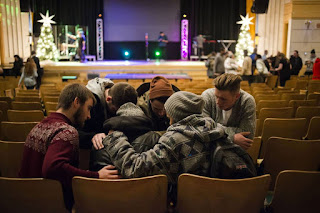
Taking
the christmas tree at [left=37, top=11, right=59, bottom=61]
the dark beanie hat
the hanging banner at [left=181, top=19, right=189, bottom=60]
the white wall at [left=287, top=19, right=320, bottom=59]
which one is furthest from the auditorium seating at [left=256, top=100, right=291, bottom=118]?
the hanging banner at [left=181, top=19, right=189, bottom=60]

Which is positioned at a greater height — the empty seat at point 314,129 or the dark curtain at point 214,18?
the dark curtain at point 214,18

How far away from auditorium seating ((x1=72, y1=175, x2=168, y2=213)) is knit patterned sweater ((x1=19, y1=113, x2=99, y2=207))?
11cm

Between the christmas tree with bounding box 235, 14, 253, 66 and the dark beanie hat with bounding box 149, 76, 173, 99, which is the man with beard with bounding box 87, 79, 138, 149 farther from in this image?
the christmas tree with bounding box 235, 14, 253, 66

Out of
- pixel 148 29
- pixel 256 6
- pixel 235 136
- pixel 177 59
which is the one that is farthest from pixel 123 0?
pixel 235 136

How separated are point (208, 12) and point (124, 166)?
19.1 metres

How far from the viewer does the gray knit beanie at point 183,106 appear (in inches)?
77.2

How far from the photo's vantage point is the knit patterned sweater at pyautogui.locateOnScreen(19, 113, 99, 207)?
192 cm

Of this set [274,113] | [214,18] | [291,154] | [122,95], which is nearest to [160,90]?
[122,95]

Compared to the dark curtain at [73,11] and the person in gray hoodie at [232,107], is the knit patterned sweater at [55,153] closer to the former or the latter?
the person in gray hoodie at [232,107]

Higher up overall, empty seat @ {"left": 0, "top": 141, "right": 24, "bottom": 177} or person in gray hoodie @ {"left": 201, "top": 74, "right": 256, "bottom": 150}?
person in gray hoodie @ {"left": 201, "top": 74, "right": 256, "bottom": 150}

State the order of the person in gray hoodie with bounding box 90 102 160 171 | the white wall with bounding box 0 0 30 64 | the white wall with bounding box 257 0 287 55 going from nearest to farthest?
the person in gray hoodie with bounding box 90 102 160 171 < the white wall with bounding box 0 0 30 64 < the white wall with bounding box 257 0 287 55

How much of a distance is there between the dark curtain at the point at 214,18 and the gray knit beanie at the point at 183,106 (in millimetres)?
18425

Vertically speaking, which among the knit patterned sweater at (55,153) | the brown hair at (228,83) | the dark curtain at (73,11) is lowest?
the knit patterned sweater at (55,153)

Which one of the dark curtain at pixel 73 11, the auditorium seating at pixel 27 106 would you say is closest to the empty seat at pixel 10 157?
the auditorium seating at pixel 27 106
